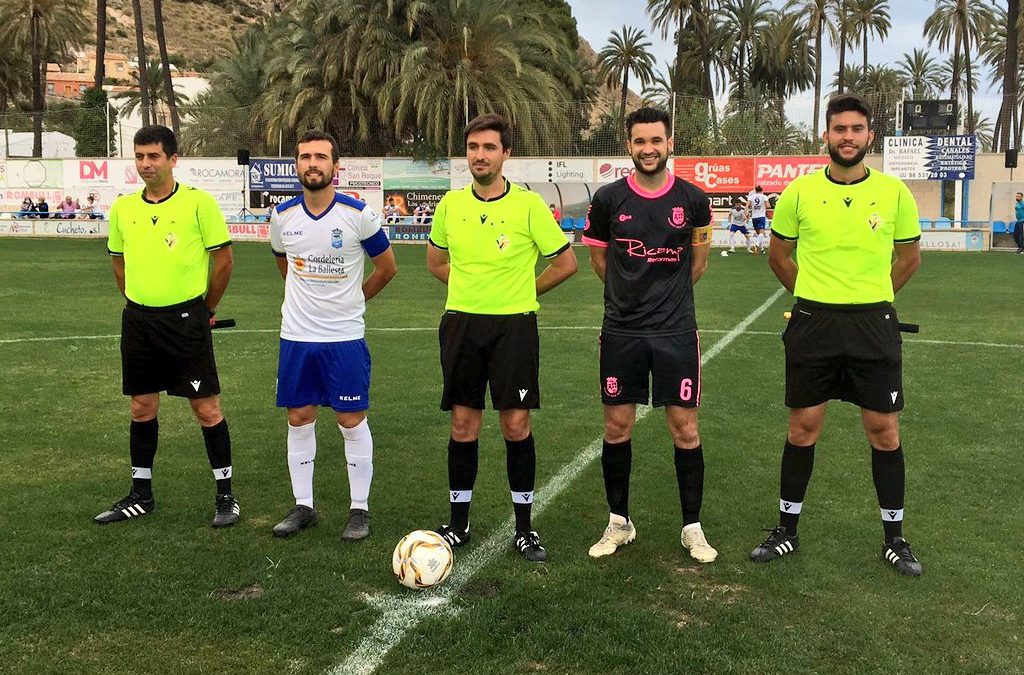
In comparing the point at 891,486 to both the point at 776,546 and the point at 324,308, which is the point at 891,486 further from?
the point at 324,308

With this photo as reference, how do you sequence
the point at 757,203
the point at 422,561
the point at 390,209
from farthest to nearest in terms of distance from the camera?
the point at 390,209 → the point at 757,203 → the point at 422,561

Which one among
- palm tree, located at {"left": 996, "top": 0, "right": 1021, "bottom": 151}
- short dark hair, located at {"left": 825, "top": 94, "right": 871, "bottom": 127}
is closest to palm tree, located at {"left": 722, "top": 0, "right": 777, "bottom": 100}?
palm tree, located at {"left": 996, "top": 0, "right": 1021, "bottom": 151}

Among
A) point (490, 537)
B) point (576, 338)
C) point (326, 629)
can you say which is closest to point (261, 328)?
point (576, 338)

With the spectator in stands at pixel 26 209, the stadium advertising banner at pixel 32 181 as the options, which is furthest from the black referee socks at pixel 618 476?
the stadium advertising banner at pixel 32 181

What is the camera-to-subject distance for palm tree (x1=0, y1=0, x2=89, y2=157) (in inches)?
1944

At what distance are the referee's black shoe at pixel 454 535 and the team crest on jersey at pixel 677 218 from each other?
1.80 metres

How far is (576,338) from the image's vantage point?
1090cm

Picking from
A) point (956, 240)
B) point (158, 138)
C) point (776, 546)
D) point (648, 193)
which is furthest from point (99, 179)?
point (776, 546)

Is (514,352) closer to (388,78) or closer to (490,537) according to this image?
(490,537)

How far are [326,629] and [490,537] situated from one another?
1222 millimetres

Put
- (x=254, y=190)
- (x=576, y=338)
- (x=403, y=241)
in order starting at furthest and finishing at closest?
(x=254, y=190)
(x=403, y=241)
(x=576, y=338)

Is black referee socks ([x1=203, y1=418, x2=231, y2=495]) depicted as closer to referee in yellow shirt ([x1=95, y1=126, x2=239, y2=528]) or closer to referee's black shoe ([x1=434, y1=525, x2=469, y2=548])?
referee in yellow shirt ([x1=95, y1=126, x2=239, y2=528])

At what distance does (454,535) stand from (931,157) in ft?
102

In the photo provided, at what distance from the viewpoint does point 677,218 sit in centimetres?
425
